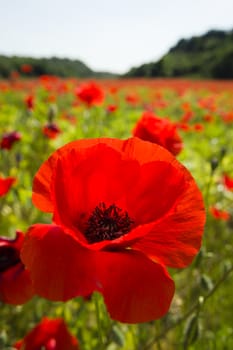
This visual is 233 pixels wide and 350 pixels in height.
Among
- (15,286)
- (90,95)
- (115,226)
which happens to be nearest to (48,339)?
(15,286)

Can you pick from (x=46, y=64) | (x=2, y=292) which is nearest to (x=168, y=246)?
(x=2, y=292)

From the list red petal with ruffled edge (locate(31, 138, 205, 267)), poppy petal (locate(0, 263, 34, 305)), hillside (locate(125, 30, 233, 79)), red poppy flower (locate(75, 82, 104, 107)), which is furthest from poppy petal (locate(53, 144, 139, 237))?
hillside (locate(125, 30, 233, 79))

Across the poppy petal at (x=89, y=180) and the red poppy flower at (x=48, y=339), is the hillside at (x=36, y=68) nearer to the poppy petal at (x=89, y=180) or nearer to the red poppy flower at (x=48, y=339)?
the red poppy flower at (x=48, y=339)

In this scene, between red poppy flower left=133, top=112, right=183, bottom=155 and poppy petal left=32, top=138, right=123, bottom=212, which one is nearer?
poppy petal left=32, top=138, right=123, bottom=212

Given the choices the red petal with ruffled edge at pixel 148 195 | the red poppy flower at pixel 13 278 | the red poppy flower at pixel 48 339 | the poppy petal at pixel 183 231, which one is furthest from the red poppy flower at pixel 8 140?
the poppy petal at pixel 183 231

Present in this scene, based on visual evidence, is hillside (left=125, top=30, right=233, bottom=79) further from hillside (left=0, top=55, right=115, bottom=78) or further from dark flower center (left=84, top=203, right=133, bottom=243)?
dark flower center (left=84, top=203, right=133, bottom=243)

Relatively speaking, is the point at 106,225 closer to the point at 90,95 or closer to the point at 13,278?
the point at 13,278
